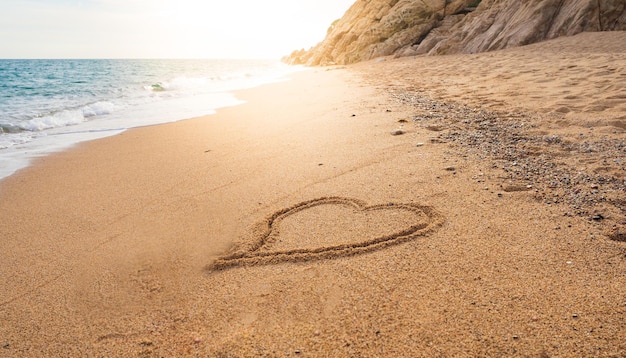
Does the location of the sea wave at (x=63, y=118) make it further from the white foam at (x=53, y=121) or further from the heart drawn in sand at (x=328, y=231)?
the heart drawn in sand at (x=328, y=231)

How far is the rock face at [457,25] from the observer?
1286 cm

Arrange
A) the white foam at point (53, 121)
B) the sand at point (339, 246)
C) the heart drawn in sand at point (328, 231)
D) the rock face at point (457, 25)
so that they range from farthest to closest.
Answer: the rock face at point (457, 25)
the white foam at point (53, 121)
the heart drawn in sand at point (328, 231)
the sand at point (339, 246)

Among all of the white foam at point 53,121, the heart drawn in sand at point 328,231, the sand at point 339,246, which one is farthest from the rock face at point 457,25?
the white foam at point 53,121

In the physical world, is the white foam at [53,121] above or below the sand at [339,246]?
above

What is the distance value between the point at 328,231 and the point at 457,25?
76.2 feet

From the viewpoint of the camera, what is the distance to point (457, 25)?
21078 millimetres

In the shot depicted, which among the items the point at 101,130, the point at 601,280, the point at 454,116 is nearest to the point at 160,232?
the point at 601,280

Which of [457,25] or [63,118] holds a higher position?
[457,25]

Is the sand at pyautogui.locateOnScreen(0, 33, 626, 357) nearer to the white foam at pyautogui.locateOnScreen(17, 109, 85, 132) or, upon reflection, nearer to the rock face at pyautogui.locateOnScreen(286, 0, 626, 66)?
the white foam at pyautogui.locateOnScreen(17, 109, 85, 132)

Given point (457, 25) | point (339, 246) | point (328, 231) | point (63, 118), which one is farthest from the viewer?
point (457, 25)

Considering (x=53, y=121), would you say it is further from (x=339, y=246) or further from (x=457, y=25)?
(x=457, y=25)

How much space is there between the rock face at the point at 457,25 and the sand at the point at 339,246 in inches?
464

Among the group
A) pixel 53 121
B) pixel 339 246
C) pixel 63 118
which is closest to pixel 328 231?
pixel 339 246

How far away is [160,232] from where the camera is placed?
2.58 metres
